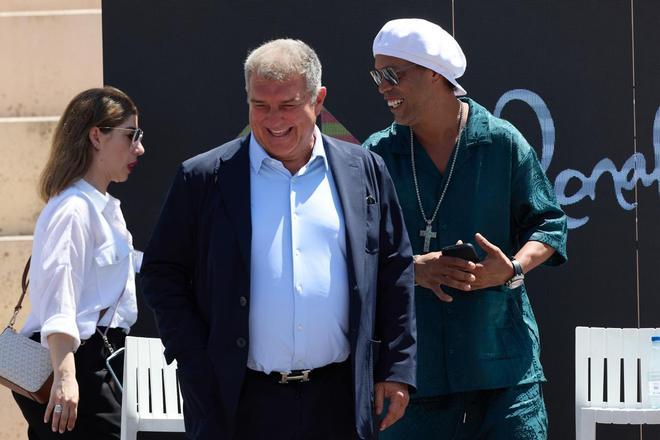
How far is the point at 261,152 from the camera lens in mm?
3072

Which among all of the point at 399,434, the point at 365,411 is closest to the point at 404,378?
the point at 365,411

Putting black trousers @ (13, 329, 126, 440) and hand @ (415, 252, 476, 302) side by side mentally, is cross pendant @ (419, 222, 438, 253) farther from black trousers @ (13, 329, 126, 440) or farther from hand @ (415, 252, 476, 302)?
black trousers @ (13, 329, 126, 440)

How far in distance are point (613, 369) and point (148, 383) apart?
6.26ft

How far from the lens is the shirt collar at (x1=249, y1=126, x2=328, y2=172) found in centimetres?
306

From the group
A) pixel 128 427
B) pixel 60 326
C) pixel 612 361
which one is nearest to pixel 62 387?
pixel 60 326

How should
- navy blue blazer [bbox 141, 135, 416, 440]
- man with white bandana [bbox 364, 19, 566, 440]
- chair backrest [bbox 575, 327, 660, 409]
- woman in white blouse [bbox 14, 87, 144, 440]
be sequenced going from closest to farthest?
navy blue blazer [bbox 141, 135, 416, 440], man with white bandana [bbox 364, 19, 566, 440], woman in white blouse [bbox 14, 87, 144, 440], chair backrest [bbox 575, 327, 660, 409]

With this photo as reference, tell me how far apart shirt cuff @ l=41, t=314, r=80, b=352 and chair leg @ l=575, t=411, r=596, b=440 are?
2015mm

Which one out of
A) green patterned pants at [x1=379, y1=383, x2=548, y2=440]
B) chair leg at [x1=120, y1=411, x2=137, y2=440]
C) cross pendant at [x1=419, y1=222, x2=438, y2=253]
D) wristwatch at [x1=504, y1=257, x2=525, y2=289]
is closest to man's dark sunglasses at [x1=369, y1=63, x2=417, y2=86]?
cross pendant at [x1=419, y1=222, x2=438, y2=253]

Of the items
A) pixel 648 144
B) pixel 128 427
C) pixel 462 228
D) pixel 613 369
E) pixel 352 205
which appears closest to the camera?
pixel 352 205

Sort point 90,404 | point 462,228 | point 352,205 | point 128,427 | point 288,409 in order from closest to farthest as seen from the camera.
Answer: point 288,409 < point 352,205 < point 462,228 < point 90,404 < point 128,427

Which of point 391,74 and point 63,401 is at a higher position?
point 391,74

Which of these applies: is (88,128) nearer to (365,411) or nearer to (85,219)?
(85,219)

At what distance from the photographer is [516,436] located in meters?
3.57
